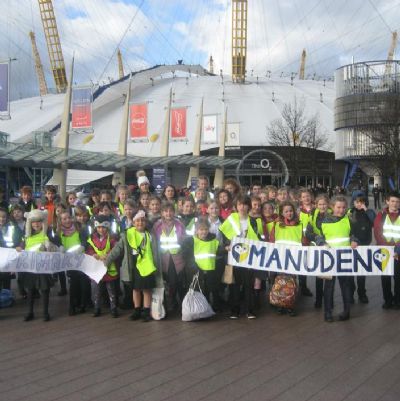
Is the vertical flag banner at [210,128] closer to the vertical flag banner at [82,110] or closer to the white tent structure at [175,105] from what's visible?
the white tent structure at [175,105]

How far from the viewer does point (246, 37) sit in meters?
74.9

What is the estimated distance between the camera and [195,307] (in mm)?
6723

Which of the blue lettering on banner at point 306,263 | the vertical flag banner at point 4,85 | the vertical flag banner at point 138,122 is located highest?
the vertical flag banner at point 138,122

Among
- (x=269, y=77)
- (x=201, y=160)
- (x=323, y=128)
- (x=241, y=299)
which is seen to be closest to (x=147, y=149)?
(x=201, y=160)

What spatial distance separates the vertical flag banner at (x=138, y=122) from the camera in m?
34.8

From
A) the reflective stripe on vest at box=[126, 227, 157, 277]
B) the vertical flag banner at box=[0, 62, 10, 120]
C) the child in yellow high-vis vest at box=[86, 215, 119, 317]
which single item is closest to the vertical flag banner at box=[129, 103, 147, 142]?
the vertical flag banner at box=[0, 62, 10, 120]

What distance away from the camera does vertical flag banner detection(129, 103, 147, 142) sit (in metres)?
34.8

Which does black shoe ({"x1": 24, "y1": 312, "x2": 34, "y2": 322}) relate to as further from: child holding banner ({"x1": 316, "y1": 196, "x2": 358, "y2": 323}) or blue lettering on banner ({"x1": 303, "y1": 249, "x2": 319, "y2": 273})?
child holding banner ({"x1": 316, "y1": 196, "x2": 358, "y2": 323})

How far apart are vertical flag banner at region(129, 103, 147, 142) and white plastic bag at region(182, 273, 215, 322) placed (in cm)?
2885

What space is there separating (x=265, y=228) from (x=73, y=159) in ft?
68.1

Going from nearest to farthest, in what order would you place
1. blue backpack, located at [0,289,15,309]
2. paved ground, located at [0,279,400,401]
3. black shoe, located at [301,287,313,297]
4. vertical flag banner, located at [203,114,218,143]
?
paved ground, located at [0,279,400,401], blue backpack, located at [0,289,15,309], black shoe, located at [301,287,313,297], vertical flag banner, located at [203,114,218,143]

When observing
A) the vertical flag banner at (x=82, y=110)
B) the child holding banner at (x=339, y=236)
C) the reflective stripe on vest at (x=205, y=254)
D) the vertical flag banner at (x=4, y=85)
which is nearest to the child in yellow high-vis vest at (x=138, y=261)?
the reflective stripe on vest at (x=205, y=254)

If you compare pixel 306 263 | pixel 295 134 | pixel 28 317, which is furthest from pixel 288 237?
pixel 295 134

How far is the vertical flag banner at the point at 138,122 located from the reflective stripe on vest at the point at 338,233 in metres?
28.9
